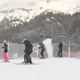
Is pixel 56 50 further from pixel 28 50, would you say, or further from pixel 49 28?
pixel 49 28

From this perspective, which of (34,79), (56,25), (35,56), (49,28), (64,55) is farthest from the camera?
(56,25)

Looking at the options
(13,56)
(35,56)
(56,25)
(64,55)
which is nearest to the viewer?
(13,56)

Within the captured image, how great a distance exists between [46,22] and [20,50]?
441 feet

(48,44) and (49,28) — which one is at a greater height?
(49,28)

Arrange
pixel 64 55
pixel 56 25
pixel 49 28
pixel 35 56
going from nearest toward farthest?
pixel 35 56
pixel 64 55
pixel 49 28
pixel 56 25

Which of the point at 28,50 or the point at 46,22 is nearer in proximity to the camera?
the point at 28,50

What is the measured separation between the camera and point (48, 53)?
34.4 m

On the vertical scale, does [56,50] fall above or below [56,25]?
below

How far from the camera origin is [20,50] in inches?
1242

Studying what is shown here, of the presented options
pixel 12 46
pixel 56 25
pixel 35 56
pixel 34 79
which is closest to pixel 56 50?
pixel 35 56

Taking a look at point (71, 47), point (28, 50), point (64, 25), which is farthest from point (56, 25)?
point (28, 50)

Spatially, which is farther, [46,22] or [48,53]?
[46,22]

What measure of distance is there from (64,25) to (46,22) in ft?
34.7

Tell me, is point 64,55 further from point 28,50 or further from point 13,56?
point 28,50
